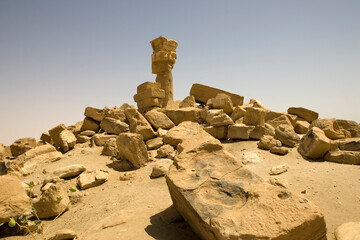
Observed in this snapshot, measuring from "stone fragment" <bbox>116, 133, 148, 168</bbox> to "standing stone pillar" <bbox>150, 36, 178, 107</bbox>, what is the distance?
4.40 m

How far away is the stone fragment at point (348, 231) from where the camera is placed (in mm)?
2219

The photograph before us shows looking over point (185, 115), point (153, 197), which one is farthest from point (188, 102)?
point (153, 197)

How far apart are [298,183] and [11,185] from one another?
14.7 ft

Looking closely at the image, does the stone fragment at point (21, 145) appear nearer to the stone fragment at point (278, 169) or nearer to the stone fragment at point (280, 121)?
the stone fragment at point (278, 169)

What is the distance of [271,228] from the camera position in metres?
1.71

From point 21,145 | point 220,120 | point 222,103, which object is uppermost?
point 222,103

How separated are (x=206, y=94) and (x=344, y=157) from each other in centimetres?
553

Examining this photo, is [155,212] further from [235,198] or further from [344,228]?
[344,228]

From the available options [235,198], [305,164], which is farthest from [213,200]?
[305,164]

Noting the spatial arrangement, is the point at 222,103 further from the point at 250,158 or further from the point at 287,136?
the point at 250,158

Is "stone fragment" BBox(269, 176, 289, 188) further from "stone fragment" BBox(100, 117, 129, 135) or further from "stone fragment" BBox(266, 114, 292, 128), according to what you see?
"stone fragment" BBox(100, 117, 129, 135)

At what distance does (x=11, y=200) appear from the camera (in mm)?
3066

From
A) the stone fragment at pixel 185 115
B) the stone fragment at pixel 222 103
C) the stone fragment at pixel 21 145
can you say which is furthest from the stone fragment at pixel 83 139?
the stone fragment at pixel 222 103

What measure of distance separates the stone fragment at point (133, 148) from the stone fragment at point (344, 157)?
4.06 meters
